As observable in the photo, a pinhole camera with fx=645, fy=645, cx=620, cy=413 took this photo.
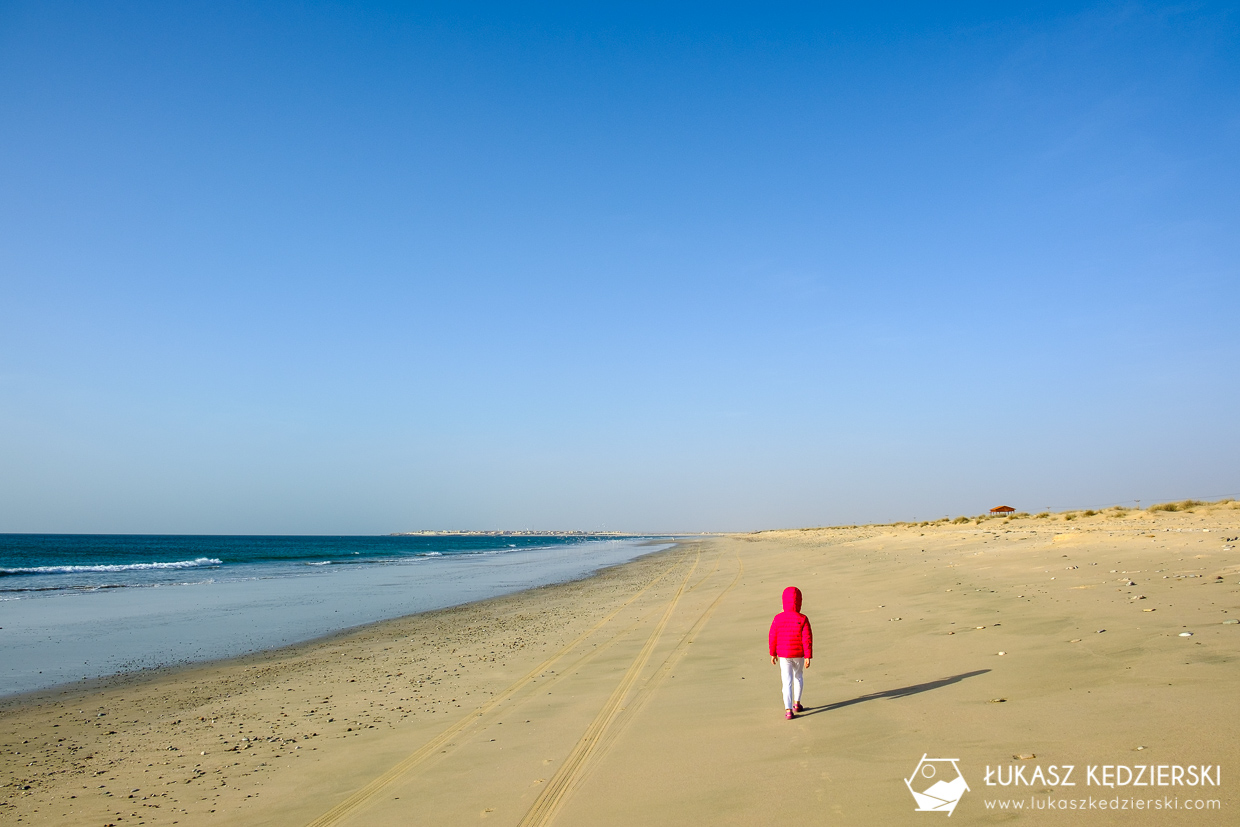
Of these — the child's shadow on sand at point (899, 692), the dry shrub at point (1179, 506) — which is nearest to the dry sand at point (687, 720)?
the child's shadow on sand at point (899, 692)

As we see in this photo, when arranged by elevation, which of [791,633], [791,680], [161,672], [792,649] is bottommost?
[161,672]

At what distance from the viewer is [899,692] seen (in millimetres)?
7922

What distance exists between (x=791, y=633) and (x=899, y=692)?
162cm

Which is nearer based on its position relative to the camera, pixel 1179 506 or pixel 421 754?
pixel 421 754

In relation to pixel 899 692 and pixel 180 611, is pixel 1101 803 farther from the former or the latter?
pixel 180 611

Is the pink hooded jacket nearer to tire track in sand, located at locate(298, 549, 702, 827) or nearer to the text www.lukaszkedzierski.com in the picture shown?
the text www.lukaszkedzierski.com

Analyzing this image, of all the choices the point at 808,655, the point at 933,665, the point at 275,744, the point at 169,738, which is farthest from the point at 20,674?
the point at 933,665

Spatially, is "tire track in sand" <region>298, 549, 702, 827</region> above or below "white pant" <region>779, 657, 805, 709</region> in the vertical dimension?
below

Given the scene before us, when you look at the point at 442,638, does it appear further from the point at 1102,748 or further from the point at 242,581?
the point at 242,581

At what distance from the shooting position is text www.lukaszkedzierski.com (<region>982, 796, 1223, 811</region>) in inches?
166

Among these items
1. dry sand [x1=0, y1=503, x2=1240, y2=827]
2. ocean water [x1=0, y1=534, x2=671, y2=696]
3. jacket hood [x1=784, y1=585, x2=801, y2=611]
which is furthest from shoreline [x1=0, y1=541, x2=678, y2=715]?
jacket hood [x1=784, y1=585, x2=801, y2=611]

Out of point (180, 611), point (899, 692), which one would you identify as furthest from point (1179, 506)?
point (180, 611)

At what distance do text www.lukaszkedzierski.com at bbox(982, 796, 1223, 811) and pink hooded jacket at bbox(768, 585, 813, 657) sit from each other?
282 cm

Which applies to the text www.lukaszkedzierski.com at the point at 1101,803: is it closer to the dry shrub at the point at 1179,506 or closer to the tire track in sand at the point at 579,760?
the tire track in sand at the point at 579,760
